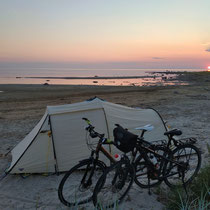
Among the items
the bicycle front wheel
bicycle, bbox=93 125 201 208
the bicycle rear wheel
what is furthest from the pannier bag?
the bicycle front wheel

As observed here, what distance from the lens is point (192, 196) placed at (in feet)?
11.8

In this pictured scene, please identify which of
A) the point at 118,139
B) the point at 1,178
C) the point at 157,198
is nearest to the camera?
the point at 118,139

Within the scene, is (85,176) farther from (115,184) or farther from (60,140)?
(60,140)

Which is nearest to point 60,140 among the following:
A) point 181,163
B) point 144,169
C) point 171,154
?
point 144,169

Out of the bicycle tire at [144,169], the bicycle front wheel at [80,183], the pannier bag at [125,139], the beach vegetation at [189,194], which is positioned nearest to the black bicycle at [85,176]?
the bicycle front wheel at [80,183]

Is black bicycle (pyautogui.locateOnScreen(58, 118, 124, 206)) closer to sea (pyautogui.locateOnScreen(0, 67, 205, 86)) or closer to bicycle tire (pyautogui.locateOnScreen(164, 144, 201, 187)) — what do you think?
bicycle tire (pyautogui.locateOnScreen(164, 144, 201, 187))

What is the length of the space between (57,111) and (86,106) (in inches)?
29.2

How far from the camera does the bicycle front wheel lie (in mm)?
3521

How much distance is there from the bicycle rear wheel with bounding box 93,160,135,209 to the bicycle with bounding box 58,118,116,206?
0.69ft

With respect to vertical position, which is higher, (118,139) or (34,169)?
(118,139)

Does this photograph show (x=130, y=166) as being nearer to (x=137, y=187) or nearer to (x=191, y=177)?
(x=137, y=187)

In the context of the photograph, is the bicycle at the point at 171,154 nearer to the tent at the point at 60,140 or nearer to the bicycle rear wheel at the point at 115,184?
the bicycle rear wheel at the point at 115,184

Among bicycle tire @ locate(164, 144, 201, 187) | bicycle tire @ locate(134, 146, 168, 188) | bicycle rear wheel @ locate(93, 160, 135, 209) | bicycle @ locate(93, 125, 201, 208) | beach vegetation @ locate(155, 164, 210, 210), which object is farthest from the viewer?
bicycle tire @ locate(164, 144, 201, 187)

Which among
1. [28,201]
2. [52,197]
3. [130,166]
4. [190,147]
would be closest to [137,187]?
[130,166]
